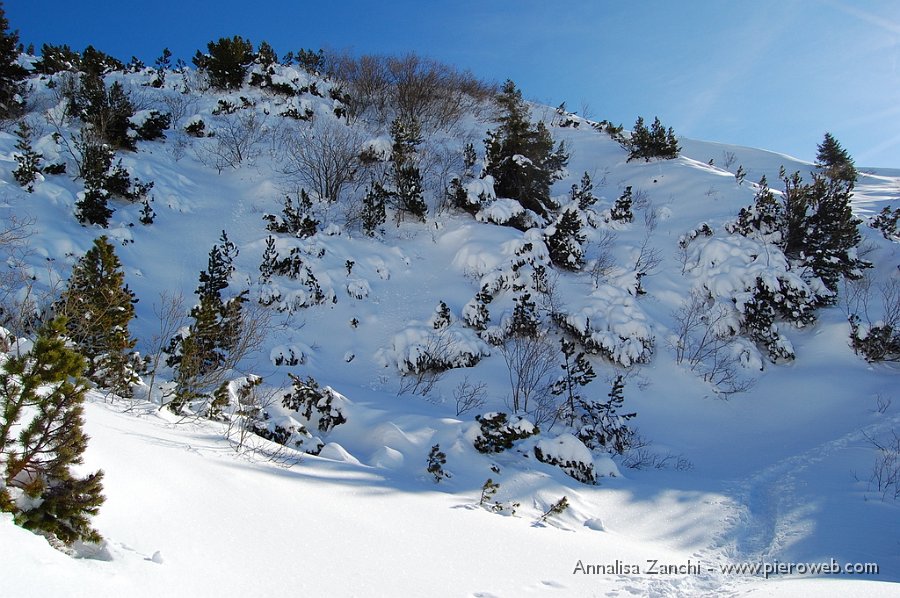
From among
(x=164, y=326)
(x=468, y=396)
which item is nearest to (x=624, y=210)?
(x=468, y=396)

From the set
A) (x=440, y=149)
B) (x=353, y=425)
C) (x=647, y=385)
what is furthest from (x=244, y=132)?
(x=647, y=385)

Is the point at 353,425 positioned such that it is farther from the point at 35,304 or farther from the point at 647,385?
the point at 647,385

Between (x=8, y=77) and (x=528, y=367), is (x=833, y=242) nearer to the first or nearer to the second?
(x=528, y=367)

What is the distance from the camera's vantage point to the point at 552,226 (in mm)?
14625

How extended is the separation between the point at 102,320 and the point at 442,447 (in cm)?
561

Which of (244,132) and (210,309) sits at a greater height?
(244,132)

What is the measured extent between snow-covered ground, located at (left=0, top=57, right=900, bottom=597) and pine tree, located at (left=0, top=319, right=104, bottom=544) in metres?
0.26

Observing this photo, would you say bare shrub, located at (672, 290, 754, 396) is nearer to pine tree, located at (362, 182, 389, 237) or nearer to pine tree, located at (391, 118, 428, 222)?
pine tree, located at (391, 118, 428, 222)

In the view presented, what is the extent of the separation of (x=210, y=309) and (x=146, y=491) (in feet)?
16.7

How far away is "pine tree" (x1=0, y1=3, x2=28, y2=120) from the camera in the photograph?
1532cm

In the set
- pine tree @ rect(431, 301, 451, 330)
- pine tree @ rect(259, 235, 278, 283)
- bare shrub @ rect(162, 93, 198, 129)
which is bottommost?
pine tree @ rect(431, 301, 451, 330)

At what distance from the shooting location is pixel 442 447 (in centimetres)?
691

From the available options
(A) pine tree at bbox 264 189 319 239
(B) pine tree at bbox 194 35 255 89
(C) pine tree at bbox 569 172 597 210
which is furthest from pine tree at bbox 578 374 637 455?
(B) pine tree at bbox 194 35 255 89

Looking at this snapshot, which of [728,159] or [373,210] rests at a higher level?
[728,159]
